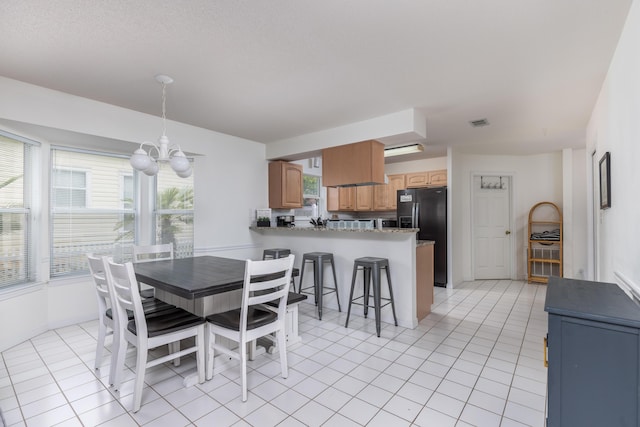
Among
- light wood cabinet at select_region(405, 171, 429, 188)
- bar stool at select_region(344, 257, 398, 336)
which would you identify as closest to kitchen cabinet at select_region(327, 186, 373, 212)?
light wood cabinet at select_region(405, 171, 429, 188)

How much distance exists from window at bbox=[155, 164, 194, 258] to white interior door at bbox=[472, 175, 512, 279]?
198 inches

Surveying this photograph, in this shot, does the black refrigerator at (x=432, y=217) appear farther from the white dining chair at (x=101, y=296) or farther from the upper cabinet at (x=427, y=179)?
the white dining chair at (x=101, y=296)

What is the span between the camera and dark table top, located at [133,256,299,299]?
2088 mm

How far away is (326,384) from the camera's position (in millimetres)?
2264

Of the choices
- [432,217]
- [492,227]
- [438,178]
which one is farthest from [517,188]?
[432,217]

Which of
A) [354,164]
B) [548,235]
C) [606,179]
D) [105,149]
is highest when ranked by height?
[105,149]

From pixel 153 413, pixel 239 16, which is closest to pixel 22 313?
pixel 153 413

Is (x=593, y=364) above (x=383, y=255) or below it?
below

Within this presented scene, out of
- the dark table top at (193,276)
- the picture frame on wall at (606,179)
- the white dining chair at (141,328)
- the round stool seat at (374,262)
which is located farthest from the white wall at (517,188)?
the white dining chair at (141,328)

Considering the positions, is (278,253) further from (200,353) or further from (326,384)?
(326,384)

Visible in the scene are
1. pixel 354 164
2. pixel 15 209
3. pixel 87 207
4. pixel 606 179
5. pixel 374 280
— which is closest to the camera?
pixel 606 179

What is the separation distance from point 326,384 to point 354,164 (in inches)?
101

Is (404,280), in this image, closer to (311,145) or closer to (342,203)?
(311,145)

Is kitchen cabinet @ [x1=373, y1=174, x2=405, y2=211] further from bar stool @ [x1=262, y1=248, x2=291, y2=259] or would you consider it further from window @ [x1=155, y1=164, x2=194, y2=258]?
window @ [x1=155, y1=164, x2=194, y2=258]
